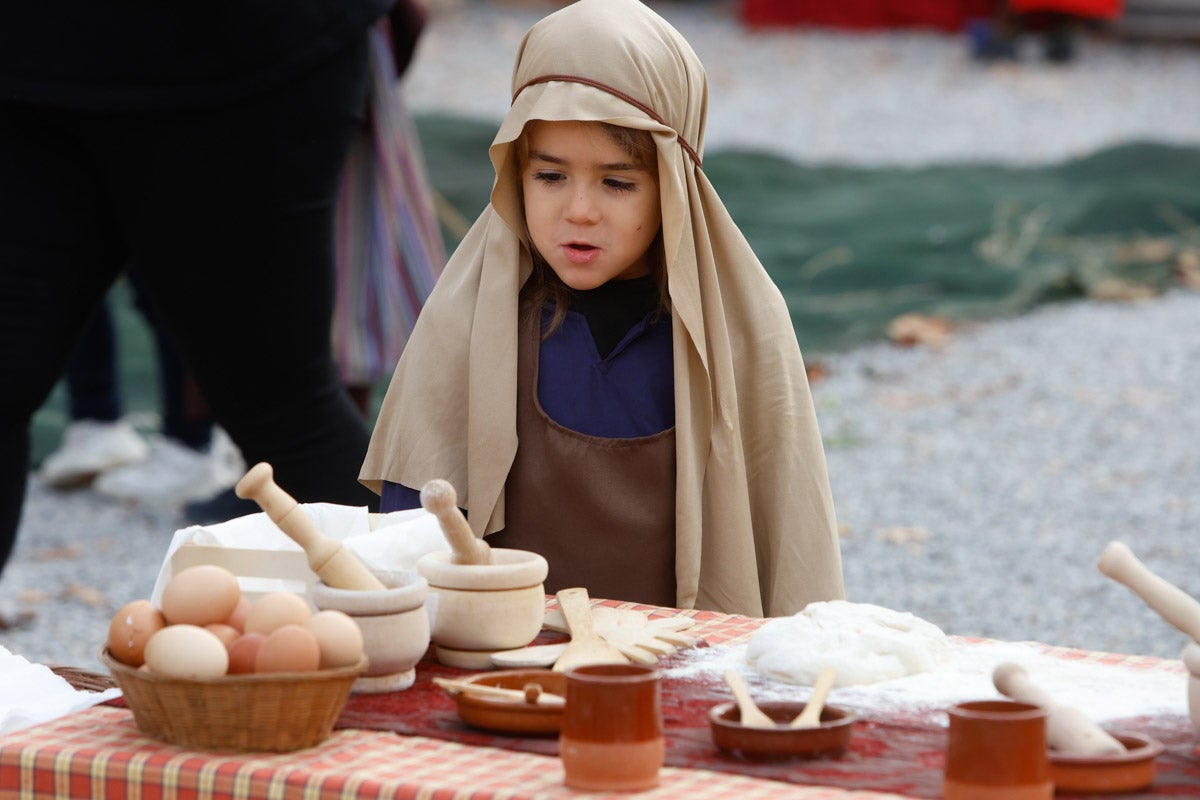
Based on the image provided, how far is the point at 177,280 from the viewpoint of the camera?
2.96 metres

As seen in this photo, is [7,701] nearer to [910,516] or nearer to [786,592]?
[786,592]

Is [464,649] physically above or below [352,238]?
below

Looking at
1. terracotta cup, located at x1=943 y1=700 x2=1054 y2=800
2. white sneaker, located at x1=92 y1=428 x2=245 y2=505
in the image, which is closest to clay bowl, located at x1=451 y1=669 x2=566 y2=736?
terracotta cup, located at x1=943 y1=700 x2=1054 y2=800

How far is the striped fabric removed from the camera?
4121 mm

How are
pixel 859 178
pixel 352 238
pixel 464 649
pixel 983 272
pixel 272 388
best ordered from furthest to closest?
1. pixel 859 178
2. pixel 983 272
3. pixel 352 238
4. pixel 272 388
5. pixel 464 649

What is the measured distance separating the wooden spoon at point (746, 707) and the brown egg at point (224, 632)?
18.8 inches

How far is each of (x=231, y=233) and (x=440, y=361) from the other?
1.84 ft

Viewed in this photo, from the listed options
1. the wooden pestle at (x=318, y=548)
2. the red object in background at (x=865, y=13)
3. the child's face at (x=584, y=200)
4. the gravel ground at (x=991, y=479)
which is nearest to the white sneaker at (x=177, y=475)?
the gravel ground at (x=991, y=479)

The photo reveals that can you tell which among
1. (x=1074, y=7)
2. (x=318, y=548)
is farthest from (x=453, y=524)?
(x=1074, y=7)

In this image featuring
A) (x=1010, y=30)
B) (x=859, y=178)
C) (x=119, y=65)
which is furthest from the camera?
(x=1010, y=30)

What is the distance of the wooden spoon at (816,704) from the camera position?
159 cm

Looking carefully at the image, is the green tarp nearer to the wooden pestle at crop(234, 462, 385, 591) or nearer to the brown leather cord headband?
the brown leather cord headband

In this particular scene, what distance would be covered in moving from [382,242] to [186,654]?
9.13 feet

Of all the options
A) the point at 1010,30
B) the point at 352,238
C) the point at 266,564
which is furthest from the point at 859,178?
the point at 266,564
